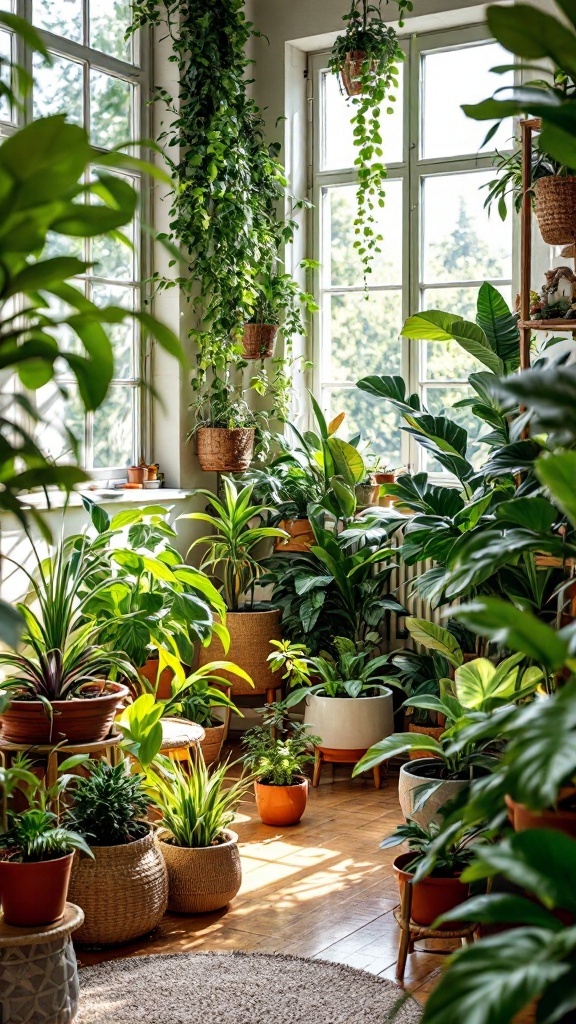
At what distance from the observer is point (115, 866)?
3.25 meters

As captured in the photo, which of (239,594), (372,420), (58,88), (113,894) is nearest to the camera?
(113,894)

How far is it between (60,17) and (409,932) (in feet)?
12.6

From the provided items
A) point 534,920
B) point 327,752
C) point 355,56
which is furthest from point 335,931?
point 355,56

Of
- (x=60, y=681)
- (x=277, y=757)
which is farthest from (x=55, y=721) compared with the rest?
(x=277, y=757)

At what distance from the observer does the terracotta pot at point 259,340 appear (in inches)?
216

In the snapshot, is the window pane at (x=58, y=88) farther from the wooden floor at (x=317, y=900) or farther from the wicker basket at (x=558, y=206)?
the wooden floor at (x=317, y=900)

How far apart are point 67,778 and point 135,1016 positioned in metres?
0.62

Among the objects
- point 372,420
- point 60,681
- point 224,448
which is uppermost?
point 372,420

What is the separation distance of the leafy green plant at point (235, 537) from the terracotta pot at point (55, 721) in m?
1.65

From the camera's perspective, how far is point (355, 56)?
507cm

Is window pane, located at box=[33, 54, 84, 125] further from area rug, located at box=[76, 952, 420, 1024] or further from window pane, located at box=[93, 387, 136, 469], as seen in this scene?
area rug, located at box=[76, 952, 420, 1024]

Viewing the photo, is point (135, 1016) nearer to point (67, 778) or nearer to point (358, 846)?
point (67, 778)

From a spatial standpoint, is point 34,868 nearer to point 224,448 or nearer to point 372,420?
point 224,448

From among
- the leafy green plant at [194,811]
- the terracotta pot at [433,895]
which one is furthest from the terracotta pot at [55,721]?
the terracotta pot at [433,895]
